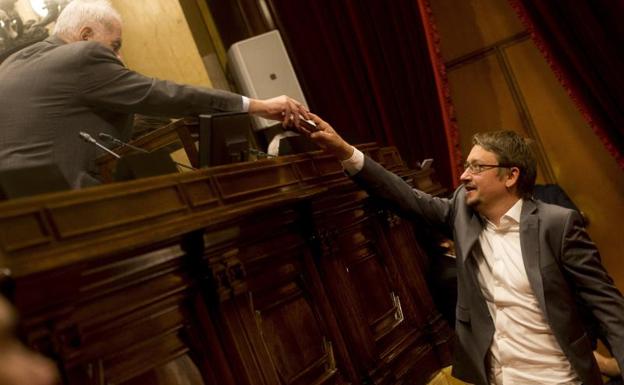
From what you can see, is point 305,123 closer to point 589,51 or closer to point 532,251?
point 532,251

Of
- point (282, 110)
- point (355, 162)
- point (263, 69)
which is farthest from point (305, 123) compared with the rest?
point (263, 69)

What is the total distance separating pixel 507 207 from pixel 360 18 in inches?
91.9

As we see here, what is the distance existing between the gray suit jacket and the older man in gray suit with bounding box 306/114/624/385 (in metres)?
0.50

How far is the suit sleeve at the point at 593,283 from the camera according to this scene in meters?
1.65

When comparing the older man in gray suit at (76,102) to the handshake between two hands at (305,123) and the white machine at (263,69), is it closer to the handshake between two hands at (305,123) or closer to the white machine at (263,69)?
the handshake between two hands at (305,123)

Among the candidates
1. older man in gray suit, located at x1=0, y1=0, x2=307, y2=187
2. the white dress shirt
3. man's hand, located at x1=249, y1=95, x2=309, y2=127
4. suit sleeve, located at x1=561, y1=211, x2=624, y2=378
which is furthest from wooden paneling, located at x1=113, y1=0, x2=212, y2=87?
suit sleeve, located at x1=561, y1=211, x2=624, y2=378

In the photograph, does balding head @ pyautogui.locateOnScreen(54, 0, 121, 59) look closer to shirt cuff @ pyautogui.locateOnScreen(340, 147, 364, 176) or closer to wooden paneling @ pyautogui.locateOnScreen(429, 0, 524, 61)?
shirt cuff @ pyautogui.locateOnScreen(340, 147, 364, 176)

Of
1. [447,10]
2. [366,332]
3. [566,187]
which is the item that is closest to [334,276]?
[366,332]

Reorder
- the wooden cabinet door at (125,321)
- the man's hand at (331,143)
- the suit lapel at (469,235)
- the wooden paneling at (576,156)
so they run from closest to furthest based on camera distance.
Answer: the wooden cabinet door at (125,321) < the suit lapel at (469,235) < the man's hand at (331,143) < the wooden paneling at (576,156)

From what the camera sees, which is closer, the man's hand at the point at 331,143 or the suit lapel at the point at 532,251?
the suit lapel at the point at 532,251

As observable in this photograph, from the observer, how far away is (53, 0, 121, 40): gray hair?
2201 mm

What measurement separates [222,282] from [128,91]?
80cm

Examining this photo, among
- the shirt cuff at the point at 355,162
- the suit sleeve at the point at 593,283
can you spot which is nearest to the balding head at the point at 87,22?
the shirt cuff at the point at 355,162

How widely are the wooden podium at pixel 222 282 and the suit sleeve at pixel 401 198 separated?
0.54 ft
